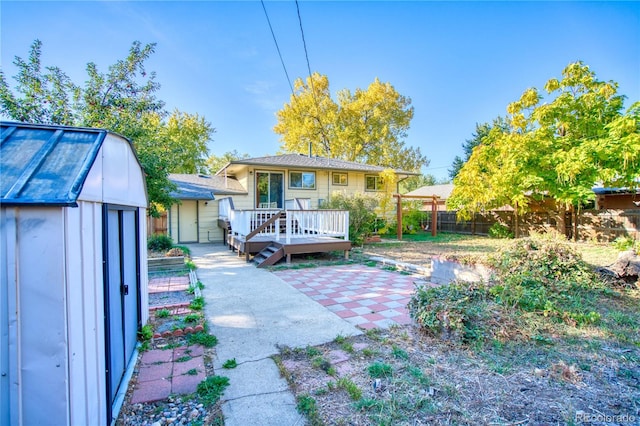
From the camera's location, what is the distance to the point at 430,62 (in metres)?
12.8

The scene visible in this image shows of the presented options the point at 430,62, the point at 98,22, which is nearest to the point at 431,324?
the point at 98,22

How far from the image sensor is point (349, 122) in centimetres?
2591

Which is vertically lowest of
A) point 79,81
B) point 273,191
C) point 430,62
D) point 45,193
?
point 45,193

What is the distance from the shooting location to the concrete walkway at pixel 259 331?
2494 mm

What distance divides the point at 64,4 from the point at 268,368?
810 cm

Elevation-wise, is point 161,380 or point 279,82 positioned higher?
point 279,82

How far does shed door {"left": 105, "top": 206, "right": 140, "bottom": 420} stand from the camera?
2.37m

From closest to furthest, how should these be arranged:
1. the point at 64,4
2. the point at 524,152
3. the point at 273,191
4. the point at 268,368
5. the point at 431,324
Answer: the point at 268,368 < the point at 431,324 < the point at 64,4 < the point at 524,152 < the point at 273,191

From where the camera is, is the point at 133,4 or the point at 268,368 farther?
the point at 133,4

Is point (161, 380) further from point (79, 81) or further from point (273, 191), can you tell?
point (273, 191)

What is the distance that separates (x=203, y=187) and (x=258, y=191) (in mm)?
3183

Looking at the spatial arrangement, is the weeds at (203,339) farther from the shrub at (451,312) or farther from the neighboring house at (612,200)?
the neighboring house at (612,200)

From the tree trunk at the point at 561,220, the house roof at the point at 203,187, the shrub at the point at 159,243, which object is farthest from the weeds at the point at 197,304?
the tree trunk at the point at 561,220

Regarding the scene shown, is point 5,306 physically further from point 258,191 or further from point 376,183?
point 376,183
